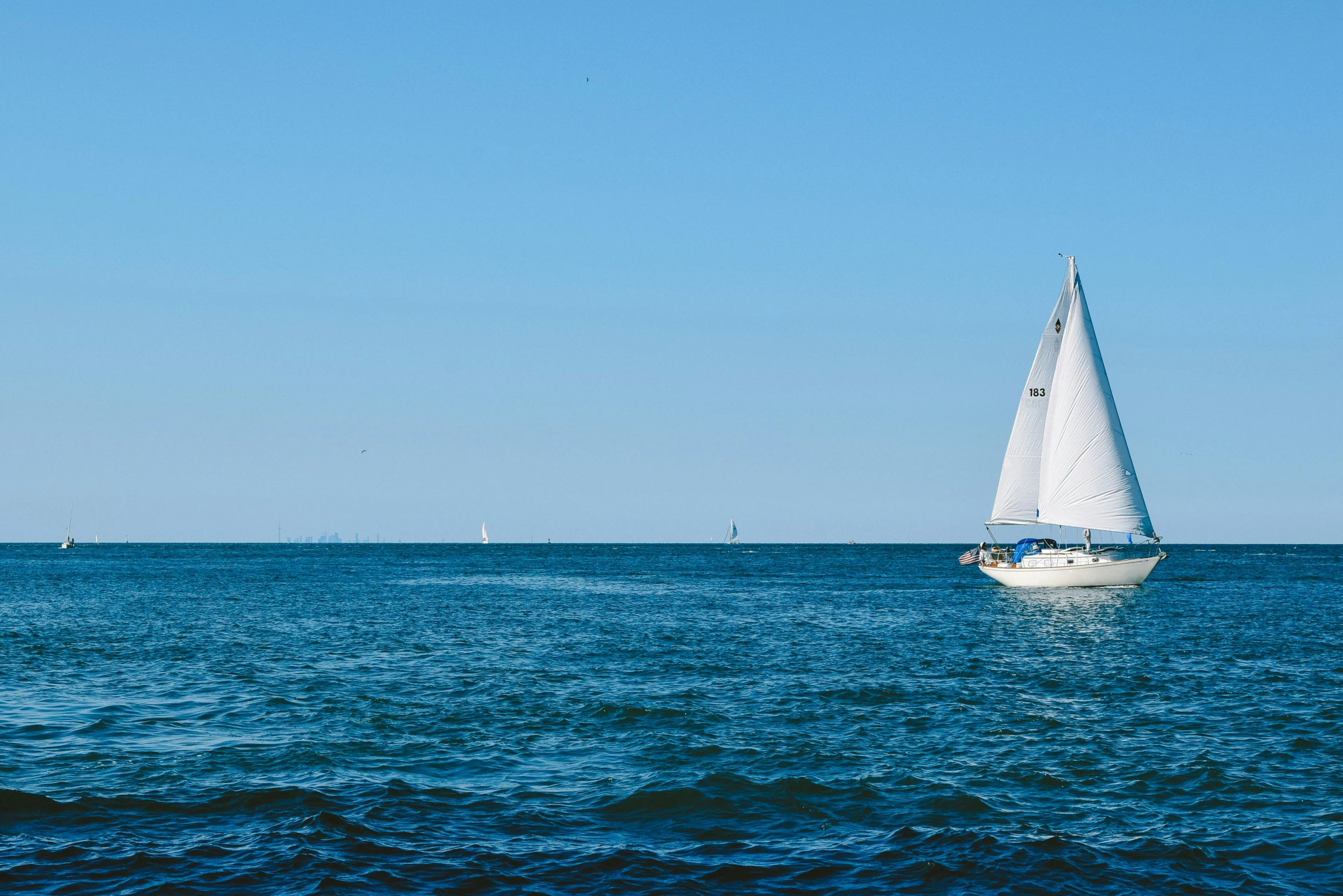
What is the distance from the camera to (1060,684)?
34.7 meters

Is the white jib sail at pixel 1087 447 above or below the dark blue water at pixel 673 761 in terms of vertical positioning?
above

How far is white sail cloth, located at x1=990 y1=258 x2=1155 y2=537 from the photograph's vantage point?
240 feet

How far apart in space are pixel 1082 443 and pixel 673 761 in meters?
58.0

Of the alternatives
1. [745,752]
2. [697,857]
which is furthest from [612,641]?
[697,857]

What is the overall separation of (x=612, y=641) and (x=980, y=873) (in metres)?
33.7

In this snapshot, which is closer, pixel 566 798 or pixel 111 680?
pixel 566 798

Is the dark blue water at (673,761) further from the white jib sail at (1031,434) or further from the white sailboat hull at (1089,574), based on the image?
the white jib sail at (1031,434)

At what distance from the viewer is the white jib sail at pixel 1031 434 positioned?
246 ft

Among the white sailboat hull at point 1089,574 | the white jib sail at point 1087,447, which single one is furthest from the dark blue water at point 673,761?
the white jib sail at point 1087,447

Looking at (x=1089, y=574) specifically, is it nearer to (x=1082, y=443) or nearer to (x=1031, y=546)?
(x=1031, y=546)

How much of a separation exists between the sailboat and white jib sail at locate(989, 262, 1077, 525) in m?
0.08

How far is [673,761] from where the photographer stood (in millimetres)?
23156

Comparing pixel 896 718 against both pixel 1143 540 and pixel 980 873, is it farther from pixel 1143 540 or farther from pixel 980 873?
pixel 1143 540

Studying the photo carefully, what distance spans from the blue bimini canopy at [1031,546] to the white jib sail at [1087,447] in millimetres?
1716
